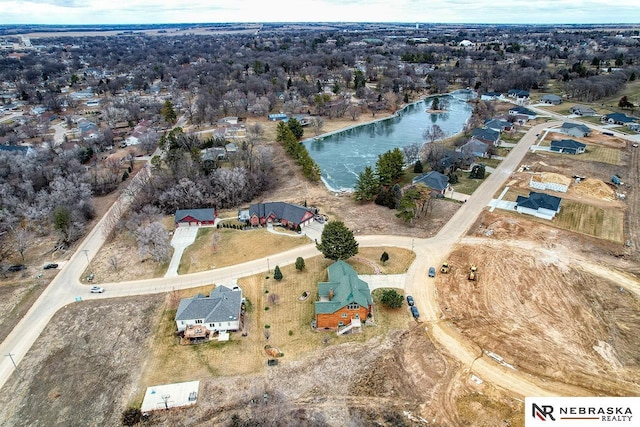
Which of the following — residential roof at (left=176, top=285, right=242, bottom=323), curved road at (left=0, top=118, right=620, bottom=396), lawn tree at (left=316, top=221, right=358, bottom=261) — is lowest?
curved road at (left=0, top=118, right=620, bottom=396)

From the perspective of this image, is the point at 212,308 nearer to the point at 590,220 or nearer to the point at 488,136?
the point at 590,220

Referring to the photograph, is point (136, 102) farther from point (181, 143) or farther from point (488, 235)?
point (488, 235)

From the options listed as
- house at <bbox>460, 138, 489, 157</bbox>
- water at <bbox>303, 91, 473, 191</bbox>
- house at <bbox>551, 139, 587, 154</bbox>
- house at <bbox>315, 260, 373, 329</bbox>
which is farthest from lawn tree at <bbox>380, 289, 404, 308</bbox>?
house at <bbox>551, 139, 587, 154</bbox>

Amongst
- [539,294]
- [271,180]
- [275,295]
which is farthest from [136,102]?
[539,294]

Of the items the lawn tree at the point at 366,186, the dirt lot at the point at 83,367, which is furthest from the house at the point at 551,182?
the dirt lot at the point at 83,367

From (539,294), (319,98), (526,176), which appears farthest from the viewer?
(319,98)

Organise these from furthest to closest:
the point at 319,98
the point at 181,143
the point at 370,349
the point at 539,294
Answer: the point at 319,98, the point at 181,143, the point at 539,294, the point at 370,349

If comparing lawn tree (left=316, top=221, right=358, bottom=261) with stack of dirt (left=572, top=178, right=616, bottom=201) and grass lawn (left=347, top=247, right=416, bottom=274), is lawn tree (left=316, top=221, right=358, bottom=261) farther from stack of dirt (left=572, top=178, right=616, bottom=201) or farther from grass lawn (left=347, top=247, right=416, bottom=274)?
stack of dirt (left=572, top=178, right=616, bottom=201)
